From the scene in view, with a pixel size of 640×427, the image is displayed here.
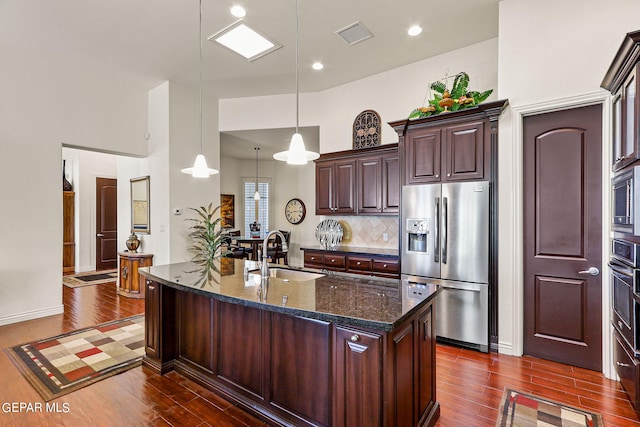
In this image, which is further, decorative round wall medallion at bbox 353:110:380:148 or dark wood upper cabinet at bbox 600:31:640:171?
decorative round wall medallion at bbox 353:110:380:148

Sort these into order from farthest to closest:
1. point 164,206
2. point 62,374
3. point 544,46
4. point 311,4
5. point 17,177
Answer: point 164,206 < point 17,177 < point 311,4 < point 544,46 < point 62,374

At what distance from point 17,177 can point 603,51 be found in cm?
655

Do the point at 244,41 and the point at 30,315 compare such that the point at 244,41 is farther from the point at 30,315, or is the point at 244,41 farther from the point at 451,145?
the point at 30,315

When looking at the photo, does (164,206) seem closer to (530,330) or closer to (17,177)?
(17,177)

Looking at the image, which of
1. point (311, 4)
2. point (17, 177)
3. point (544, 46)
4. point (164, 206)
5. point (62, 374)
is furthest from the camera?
point (164, 206)

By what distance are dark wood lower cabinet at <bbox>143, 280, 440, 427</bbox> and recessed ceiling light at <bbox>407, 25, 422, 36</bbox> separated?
310 centimetres

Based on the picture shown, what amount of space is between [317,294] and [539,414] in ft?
5.82

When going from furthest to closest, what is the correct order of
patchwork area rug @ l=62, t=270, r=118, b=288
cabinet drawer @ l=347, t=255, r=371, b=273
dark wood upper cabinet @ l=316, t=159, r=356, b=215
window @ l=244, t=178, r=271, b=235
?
window @ l=244, t=178, r=271, b=235 → patchwork area rug @ l=62, t=270, r=118, b=288 → dark wood upper cabinet @ l=316, t=159, r=356, b=215 → cabinet drawer @ l=347, t=255, r=371, b=273

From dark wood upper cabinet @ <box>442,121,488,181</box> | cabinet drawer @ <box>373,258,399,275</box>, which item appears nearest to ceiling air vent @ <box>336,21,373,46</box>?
dark wood upper cabinet @ <box>442,121,488,181</box>

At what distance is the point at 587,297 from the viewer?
Answer: 280 cm

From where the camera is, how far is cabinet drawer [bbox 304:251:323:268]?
4.64 metres

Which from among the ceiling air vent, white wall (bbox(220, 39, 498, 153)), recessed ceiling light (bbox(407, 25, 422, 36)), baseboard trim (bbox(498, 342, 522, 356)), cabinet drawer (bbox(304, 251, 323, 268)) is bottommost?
baseboard trim (bbox(498, 342, 522, 356))

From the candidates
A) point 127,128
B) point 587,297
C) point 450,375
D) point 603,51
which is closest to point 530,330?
point 587,297

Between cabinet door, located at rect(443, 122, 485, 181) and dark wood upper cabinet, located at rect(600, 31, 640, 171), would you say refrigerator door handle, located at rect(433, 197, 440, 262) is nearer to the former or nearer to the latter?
cabinet door, located at rect(443, 122, 485, 181)
